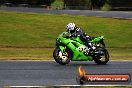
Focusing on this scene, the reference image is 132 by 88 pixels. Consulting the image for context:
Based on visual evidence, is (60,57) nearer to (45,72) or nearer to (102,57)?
(102,57)

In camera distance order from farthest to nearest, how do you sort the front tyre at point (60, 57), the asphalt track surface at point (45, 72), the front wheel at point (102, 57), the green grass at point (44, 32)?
the green grass at point (44, 32) → the front wheel at point (102, 57) → the front tyre at point (60, 57) → the asphalt track surface at point (45, 72)

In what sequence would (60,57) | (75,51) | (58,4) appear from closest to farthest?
1. (60,57)
2. (75,51)
3. (58,4)

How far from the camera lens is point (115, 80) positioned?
36.1ft

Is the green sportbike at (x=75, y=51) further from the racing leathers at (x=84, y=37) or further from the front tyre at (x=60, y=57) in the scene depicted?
the racing leathers at (x=84, y=37)

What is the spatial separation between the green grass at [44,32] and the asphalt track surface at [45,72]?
190 inches

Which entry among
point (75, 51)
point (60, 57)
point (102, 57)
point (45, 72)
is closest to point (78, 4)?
point (102, 57)

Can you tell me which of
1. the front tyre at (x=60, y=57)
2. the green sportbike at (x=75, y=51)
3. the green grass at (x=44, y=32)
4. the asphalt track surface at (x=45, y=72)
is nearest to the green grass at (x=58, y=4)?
the green grass at (x=44, y=32)

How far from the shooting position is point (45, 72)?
15.6m

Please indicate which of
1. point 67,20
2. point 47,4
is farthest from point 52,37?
point 47,4

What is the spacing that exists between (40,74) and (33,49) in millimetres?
11512

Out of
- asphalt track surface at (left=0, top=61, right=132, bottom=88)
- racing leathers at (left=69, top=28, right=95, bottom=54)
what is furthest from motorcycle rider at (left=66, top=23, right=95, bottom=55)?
asphalt track surface at (left=0, top=61, right=132, bottom=88)

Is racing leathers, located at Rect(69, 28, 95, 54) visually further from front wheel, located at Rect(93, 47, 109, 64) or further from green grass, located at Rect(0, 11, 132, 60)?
green grass, located at Rect(0, 11, 132, 60)

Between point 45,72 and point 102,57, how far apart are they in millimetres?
3716

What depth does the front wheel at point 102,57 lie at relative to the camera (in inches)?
723
